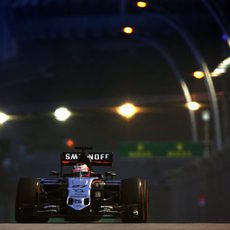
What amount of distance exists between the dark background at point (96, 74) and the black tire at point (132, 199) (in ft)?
269

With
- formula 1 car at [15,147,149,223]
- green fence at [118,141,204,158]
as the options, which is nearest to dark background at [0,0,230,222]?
green fence at [118,141,204,158]

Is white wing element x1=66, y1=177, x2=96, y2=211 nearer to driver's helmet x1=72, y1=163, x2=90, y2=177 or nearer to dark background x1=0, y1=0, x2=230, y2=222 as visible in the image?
driver's helmet x1=72, y1=163, x2=90, y2=177

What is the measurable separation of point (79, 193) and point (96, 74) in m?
110

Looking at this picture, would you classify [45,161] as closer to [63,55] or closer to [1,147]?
[63,55]

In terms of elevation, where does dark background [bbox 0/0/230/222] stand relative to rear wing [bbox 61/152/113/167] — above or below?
above

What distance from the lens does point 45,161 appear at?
117 metres

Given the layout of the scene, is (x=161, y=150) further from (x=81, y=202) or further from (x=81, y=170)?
(x=81, y=202)

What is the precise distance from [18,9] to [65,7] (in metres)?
8.73

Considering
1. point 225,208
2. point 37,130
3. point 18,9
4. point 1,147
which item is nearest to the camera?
point 225,208

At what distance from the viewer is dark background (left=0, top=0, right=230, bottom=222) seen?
11481 cm

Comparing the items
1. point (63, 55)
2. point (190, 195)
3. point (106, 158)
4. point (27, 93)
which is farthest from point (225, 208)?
point (27, 93)

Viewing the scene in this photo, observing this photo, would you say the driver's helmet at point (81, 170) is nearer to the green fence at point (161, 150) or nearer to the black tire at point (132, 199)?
the black tire at point (132, 199)

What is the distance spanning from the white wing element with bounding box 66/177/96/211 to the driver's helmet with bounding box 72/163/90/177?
0.71 meters

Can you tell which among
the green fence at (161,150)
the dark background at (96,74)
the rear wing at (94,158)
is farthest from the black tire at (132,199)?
the dark background at (96,74)
